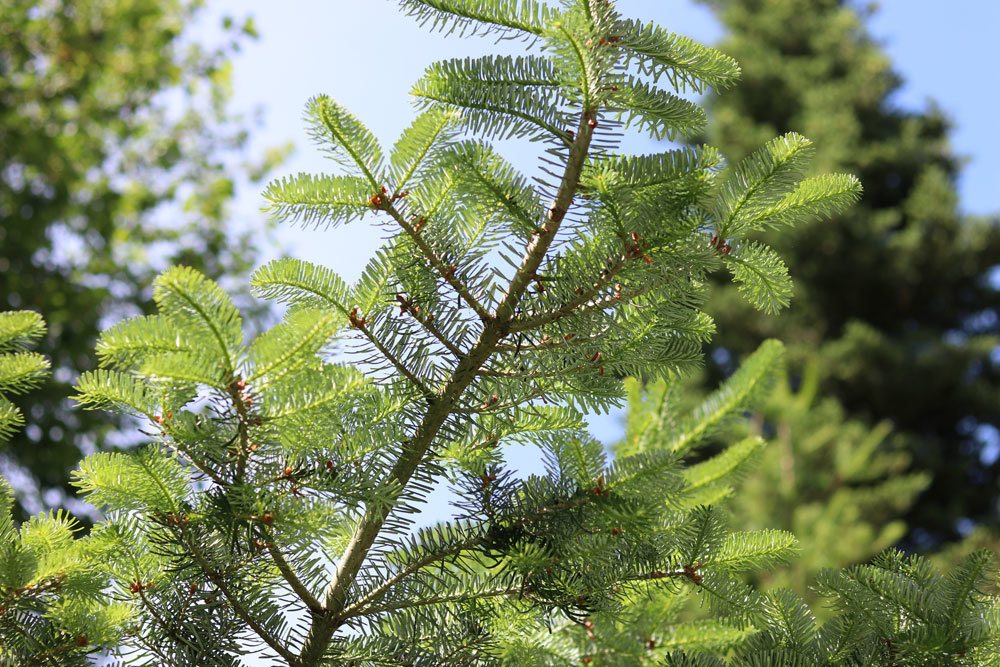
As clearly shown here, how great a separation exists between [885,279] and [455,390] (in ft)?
43.4

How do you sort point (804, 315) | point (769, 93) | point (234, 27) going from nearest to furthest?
point (234, 27)
point (804, 315)
point (769, 93)

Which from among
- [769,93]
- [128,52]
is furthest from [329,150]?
[769,93]

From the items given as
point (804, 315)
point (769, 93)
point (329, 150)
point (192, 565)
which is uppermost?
point (769, 93)

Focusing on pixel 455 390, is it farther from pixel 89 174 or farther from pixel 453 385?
pixel 89 174

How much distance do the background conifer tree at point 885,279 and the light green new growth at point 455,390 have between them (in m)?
10.7

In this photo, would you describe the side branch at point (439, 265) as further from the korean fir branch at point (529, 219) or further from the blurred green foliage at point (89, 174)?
the blurred green foliage at point (89, 174)

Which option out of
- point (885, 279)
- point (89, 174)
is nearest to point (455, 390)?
point (89, 174)

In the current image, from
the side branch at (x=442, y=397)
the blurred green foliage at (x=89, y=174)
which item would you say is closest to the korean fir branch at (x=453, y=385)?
the side branch at (x=442, y=397)

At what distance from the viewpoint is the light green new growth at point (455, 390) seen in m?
0.94

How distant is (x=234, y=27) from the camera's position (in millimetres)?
5895

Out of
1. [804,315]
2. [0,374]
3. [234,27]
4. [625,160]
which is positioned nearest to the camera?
[625,160]

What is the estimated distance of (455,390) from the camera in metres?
1.03

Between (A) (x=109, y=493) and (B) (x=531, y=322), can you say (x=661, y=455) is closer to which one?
(B) (x=531, y=322)

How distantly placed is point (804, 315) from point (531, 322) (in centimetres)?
1248
